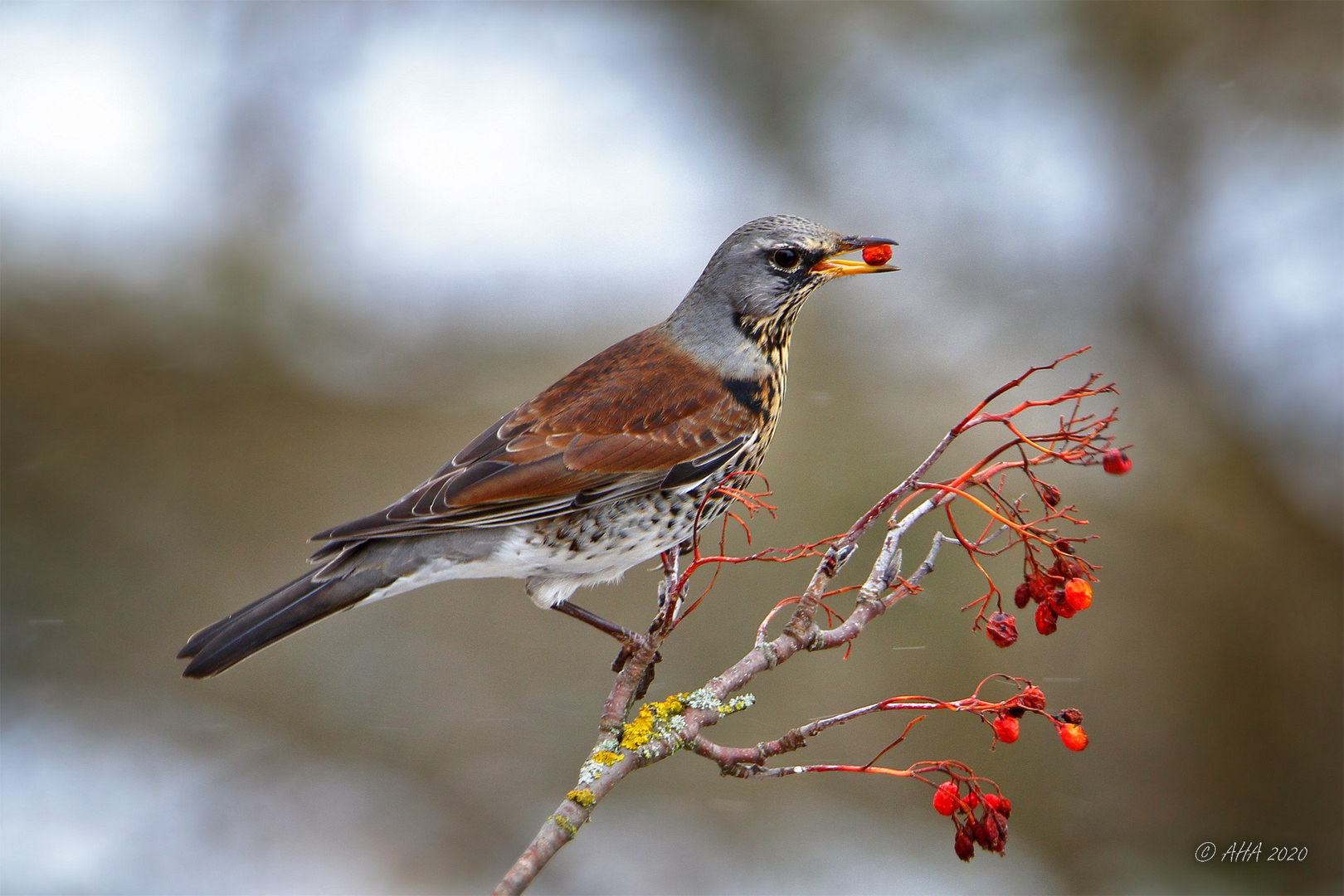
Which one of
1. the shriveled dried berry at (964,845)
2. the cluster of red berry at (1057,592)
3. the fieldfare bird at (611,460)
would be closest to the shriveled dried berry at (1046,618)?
the cluster of red berry at (1057,592)

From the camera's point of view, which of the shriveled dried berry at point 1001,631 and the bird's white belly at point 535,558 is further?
the bird's white belly at point 535,558

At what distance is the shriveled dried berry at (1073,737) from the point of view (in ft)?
5.63

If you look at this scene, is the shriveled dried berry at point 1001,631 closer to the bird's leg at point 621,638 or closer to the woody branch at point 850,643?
the woody branch at point 850,643

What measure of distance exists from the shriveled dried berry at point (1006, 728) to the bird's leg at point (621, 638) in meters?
0.64

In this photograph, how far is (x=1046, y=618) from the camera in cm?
190

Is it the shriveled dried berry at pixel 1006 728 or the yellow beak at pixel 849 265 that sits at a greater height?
the yellow beak at pixel 849 265

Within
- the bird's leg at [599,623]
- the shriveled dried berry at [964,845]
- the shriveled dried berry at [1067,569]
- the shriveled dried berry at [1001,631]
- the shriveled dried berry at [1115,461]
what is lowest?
the shriveled dried berry at [964,845]

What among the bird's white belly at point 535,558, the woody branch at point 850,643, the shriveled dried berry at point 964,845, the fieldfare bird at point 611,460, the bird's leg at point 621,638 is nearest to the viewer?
the woody branch at point 850,643

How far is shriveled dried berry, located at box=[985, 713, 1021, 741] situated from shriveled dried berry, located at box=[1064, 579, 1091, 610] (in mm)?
229

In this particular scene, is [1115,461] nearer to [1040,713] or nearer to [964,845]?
[1040,713]

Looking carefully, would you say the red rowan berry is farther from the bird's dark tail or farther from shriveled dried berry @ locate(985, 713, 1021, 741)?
the bird's dark tail

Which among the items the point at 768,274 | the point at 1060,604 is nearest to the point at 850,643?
the point at 1060,604

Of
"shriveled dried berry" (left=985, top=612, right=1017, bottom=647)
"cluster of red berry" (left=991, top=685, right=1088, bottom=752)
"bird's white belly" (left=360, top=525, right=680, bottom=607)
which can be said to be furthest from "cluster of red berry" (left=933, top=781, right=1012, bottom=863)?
"bird's white belly" (left=360, top=525, right=680, bottom=607)

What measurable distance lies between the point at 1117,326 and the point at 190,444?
6.67 m
